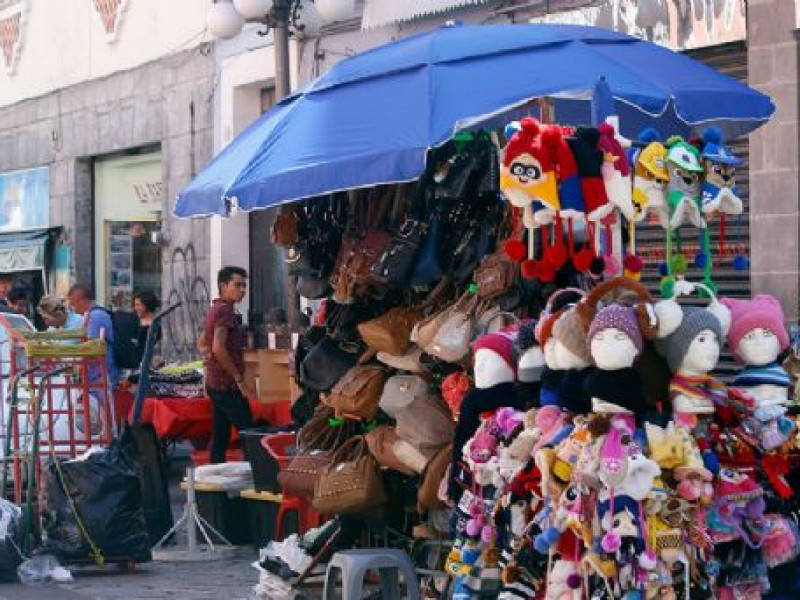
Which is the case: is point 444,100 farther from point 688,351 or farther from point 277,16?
point 277,16

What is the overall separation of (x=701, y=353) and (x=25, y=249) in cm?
1787

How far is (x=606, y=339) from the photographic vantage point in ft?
21.7

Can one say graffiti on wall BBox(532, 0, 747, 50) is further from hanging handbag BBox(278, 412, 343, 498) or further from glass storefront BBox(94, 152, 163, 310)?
glass storefront BBox(94, 152, 163, 310)

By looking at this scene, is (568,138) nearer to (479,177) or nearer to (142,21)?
(479,177)

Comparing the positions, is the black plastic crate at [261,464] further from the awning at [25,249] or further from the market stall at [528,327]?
the awning at [25,249]

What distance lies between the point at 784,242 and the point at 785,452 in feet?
17.3

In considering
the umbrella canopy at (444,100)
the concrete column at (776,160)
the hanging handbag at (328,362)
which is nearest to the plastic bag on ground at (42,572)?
the hanging handbag at (328,362)

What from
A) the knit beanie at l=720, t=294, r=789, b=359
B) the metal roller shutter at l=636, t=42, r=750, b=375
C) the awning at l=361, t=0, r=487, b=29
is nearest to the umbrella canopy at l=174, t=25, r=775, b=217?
the knit beanie at l=720, t=294, r=789, b=359

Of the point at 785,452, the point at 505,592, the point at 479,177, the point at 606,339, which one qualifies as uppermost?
the point at 479,177

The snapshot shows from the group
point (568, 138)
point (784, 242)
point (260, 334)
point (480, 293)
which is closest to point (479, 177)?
point (480, 293)

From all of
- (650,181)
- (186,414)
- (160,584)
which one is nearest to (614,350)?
(650,181)

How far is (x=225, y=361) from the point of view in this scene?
14148 mm

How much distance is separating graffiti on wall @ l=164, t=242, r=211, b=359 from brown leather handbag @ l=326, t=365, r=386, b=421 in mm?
10144

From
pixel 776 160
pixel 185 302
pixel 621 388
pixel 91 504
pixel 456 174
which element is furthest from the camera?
pixel 185 302
